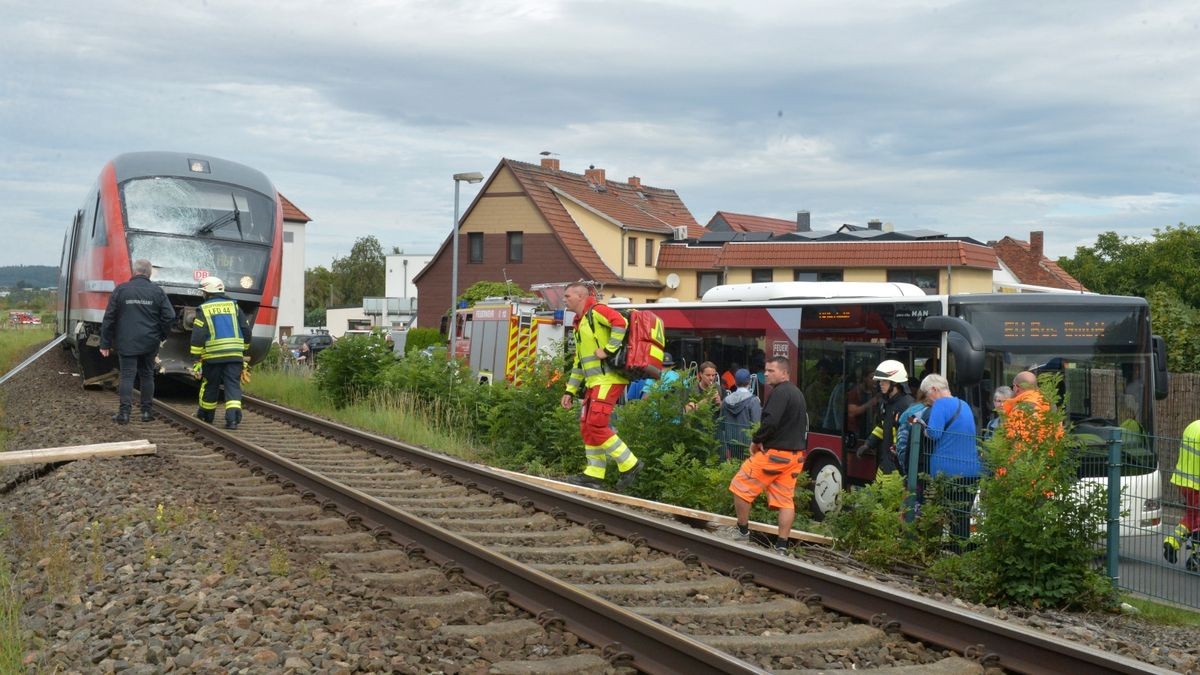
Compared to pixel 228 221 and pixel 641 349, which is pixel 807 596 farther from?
pixel 228 221

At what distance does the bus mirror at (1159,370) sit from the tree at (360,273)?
105m

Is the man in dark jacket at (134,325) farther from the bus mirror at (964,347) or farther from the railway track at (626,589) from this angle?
the bus mirror at (964,347)

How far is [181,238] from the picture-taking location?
1856 cm

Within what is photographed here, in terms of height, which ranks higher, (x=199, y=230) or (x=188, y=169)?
(x=188, y=169)

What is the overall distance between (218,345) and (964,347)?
877 cm

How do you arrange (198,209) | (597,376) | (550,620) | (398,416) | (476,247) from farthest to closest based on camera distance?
(476,247), (198,209), (398,416), (597,376), (550,620)

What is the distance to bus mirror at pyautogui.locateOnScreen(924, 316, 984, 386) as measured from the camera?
1145cm

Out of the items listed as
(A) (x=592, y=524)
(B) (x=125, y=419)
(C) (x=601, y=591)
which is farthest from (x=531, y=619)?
(B) (x=125, y=419)

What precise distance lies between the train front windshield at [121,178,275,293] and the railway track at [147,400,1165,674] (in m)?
8.12

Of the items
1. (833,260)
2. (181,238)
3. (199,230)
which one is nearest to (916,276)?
(833,260)

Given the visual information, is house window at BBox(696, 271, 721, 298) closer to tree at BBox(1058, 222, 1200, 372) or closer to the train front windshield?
tree at BBox(1058, 222, 1200, 372)

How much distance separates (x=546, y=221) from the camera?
52.1 metres

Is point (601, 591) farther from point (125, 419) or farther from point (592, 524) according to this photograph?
point (125, 419)

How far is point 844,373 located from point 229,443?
6.91 meters
